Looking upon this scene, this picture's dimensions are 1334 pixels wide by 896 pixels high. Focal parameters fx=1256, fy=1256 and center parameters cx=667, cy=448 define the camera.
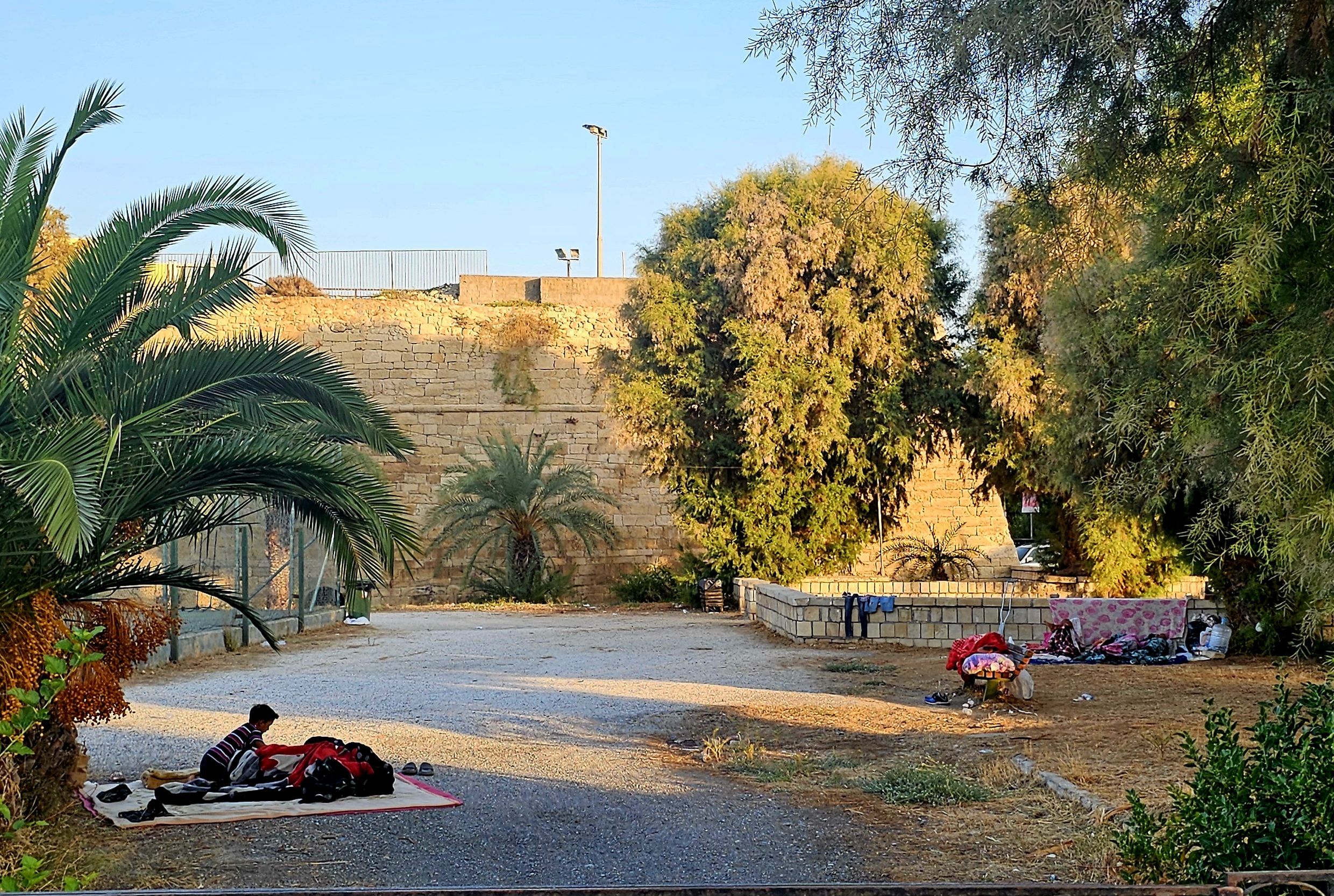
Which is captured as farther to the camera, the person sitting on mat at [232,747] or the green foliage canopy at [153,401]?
the person sitting on mat at [232,747]

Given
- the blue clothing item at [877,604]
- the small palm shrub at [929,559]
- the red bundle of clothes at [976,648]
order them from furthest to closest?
the small palm shrub at [929,559] → the blue clothing item at [877,604] → the red bundle of clothes at [976,648]

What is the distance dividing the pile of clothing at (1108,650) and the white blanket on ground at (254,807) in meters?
8.47

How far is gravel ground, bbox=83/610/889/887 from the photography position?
5.66 m

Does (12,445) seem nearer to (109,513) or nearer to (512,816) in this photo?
(109,513)

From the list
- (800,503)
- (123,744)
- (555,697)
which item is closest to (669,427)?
(800,503)

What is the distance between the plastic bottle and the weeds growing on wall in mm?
18876

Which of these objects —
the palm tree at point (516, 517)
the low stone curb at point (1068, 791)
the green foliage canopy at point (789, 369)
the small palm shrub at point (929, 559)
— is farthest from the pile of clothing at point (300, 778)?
the palm tree at point (516, 517)

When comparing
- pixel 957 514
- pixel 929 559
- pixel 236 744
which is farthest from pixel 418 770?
pixel 957 514

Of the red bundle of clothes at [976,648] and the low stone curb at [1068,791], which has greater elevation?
the red bundle of clothes at [976,648]

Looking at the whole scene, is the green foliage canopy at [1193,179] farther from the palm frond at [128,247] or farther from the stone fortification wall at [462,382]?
the stone fortification wall at [462,382]

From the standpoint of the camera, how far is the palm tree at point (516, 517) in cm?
2598

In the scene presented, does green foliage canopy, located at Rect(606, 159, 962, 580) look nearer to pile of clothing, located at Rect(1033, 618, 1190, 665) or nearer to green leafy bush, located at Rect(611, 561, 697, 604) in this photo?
green leafy bush, located at Rect(611, 561, 697, 604)

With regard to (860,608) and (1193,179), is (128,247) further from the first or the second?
(860,608)

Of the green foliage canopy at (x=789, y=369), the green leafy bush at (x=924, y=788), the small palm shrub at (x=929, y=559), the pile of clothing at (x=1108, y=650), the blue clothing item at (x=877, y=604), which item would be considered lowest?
the green leafy bush at (x=924, y=788)
